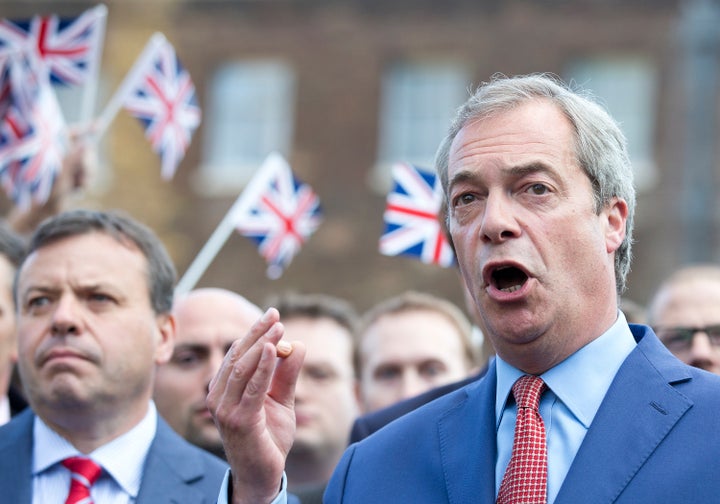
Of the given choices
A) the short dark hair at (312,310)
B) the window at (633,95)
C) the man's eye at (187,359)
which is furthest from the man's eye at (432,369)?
the window at (633,95)

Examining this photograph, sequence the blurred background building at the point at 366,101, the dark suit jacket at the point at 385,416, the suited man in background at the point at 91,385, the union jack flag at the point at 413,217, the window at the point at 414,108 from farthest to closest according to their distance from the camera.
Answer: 1. the window at the point at 414,108
2. the blurred background building at the point at 366,101
3. the union jack flag at the point at 413,217
4. the dark suit jacket at the point at 385,416
5. the suited man in background at the point at 91,385

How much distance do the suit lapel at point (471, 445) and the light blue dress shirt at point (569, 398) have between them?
Result: 3 cm

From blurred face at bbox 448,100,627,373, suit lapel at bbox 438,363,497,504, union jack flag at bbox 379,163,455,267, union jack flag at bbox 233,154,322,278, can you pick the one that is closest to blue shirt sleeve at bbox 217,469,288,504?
suit lapel at bbox 438,363,497,504

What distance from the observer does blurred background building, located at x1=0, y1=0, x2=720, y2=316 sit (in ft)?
61.8

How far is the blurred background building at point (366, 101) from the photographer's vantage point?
18828mm

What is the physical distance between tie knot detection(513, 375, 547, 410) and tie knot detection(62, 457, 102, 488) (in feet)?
5.40

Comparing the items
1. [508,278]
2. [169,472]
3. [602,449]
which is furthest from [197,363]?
[602,449]

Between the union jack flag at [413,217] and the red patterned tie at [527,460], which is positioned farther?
the union jack flag at [413,217]

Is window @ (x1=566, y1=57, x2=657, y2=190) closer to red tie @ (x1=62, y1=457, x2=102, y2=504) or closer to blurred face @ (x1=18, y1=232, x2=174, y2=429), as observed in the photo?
blurred face @ (x1=18, y1=232, x2=174, y2=429)

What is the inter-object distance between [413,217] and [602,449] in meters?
4.05

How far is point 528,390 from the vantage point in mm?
3164

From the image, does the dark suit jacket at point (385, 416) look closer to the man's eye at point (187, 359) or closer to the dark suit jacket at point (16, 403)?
the man's eye at point (187, 359)

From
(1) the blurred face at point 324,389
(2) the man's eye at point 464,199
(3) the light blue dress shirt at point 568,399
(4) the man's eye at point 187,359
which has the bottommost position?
(1) the blurred face at point 324,389

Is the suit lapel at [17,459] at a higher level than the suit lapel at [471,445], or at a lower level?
lower
